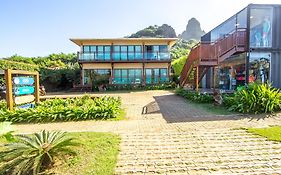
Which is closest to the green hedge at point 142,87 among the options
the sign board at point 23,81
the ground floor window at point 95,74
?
the ground floor window at point 95,74

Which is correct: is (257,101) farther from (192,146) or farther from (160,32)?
(160,32)

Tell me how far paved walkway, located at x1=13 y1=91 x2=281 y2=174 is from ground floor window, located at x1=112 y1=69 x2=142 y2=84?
20373 mm

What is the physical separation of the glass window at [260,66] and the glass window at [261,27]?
65 centimetres

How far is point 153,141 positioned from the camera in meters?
6.12

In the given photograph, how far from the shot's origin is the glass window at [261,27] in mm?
14336

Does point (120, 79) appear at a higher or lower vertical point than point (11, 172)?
higher

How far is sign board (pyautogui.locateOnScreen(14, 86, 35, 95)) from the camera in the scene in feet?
35.1

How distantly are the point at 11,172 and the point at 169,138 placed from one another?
3.71m


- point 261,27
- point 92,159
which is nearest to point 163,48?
point 261,27

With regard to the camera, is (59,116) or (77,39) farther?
(77,39)

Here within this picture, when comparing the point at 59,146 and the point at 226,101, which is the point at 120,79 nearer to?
the point at 226,101

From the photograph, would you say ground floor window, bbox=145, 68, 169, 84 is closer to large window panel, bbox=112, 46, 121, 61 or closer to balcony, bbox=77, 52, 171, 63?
balcony, bbox=77, 52, 171, 63

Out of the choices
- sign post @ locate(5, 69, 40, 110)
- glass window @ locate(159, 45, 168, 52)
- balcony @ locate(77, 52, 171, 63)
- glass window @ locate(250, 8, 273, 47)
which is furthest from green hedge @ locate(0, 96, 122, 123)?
glass window @ locate(159, 45, 168, 52)

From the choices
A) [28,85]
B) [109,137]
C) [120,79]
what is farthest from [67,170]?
[120,79]
